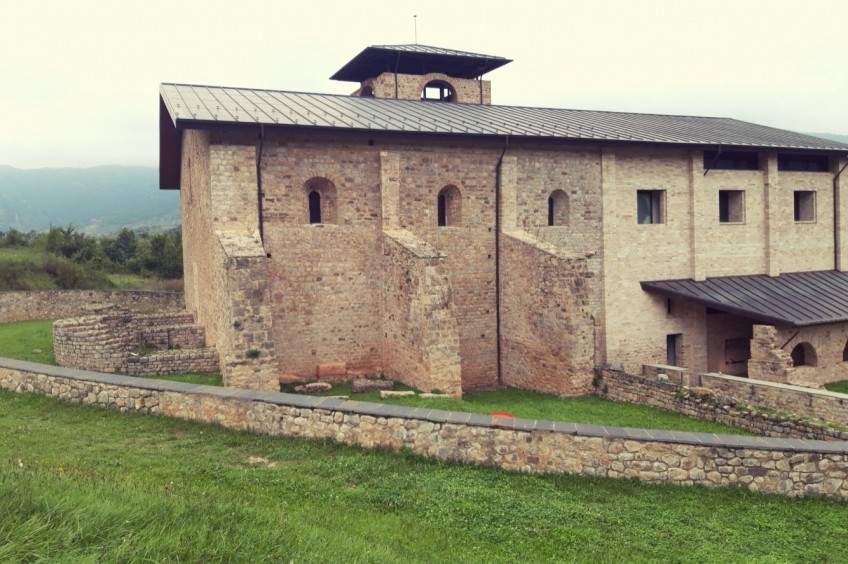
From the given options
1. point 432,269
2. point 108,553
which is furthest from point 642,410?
point 108,553

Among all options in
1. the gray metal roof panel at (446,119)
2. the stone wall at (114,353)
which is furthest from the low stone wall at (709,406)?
the stone wall at (114,353)

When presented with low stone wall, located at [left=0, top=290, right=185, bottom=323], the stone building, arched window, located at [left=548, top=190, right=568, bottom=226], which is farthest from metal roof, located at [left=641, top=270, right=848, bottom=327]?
low stone wall, located at [left=0, top=290, right=185, bottom=323]

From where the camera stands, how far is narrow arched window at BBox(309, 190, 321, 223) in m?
15.2

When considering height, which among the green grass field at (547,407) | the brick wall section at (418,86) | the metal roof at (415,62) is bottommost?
the green grass field at (547,407)

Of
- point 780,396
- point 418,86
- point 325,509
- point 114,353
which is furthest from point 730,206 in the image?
point 114,353

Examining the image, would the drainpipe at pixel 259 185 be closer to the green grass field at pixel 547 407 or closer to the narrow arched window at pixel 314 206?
the narrow arched window at pixel 314 206

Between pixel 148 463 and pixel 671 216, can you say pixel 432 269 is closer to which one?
pixel 148 463

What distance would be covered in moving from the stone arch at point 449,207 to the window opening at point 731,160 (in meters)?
8.18

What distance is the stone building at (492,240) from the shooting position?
13820mm

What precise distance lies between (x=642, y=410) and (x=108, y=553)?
11513mm

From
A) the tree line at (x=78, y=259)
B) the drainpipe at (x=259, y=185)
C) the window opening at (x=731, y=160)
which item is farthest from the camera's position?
the tree line at (x=78, y=259)

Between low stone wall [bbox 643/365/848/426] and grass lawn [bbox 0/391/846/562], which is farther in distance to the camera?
low stone wall [bbox 643/365/848/426]

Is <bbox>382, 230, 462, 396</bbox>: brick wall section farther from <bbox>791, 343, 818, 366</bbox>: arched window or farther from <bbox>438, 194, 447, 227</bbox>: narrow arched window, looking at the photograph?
<bbox>791, 343, 818, 366</bbox>: arched window

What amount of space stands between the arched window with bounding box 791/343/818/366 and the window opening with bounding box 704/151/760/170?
18.7 feet
